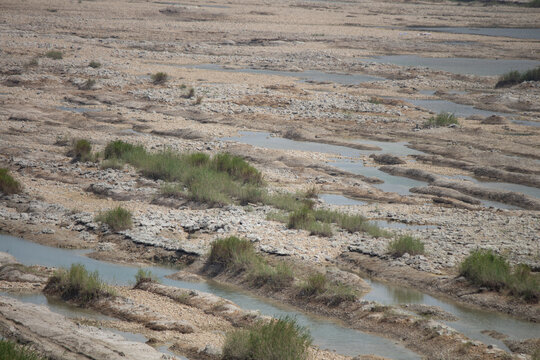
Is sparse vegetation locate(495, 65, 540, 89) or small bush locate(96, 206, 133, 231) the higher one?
sparse vegetation locate(495, 65, 540, 89)

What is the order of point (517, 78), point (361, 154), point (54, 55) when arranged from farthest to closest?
point (54, 55) → point (517, 78) → point (361, 154)

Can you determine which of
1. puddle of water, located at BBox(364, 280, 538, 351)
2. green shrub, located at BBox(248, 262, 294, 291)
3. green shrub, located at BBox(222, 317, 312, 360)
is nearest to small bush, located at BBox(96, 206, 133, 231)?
green shrub, located at BBox(248, 262, 294, 291)

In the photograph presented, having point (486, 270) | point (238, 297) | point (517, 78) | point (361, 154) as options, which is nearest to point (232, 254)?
point (238, 297)

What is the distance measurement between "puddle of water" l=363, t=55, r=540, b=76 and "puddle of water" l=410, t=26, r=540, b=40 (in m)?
17.3

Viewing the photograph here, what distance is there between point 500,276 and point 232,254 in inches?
198

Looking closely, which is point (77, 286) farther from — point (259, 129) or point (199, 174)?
point (259, 129)

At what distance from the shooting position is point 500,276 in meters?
12.1

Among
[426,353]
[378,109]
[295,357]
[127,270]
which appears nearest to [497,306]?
[426,353]

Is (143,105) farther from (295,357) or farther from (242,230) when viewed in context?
(295,357)

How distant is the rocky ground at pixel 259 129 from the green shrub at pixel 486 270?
0.38 m

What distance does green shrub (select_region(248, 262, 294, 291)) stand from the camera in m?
12.3

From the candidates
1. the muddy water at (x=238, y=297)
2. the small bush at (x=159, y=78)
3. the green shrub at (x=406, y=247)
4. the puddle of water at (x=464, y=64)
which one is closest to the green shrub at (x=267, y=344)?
the muddy water at (x=238, y=297)

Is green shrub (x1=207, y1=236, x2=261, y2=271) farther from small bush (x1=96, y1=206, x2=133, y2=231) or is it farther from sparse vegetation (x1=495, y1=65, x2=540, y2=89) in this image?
sparse vegetation (x1=495, y1=65, x2=540, y2=89)

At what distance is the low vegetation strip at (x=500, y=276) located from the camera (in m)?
11.7
